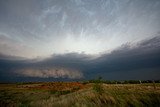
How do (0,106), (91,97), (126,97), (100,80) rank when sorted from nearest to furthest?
(126,97) < (91,97) < (0,106) < (100,80)

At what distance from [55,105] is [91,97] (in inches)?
85.5

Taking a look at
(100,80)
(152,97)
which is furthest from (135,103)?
(100,80)

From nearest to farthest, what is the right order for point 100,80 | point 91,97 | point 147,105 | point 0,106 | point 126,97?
point 147,105 → point 126,97 → point 91,97 → point 0,106 → point 100,80

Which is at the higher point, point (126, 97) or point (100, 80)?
→ point (100, 80)

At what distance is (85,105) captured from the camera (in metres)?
8.16

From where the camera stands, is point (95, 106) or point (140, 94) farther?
point (140, 94)

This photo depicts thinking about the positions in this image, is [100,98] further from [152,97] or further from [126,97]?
[152,97]

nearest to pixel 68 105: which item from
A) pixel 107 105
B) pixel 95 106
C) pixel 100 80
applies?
pixel 95 106

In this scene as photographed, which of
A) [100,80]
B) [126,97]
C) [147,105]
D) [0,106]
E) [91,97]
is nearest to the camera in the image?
[147,105]

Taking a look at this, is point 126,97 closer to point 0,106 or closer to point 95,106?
point 95,106

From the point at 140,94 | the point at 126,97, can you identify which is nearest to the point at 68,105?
the point at 126,97

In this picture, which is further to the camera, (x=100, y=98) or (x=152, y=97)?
(x=100, y=98)

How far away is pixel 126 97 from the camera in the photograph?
28.2ft

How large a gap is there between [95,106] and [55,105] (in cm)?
258
